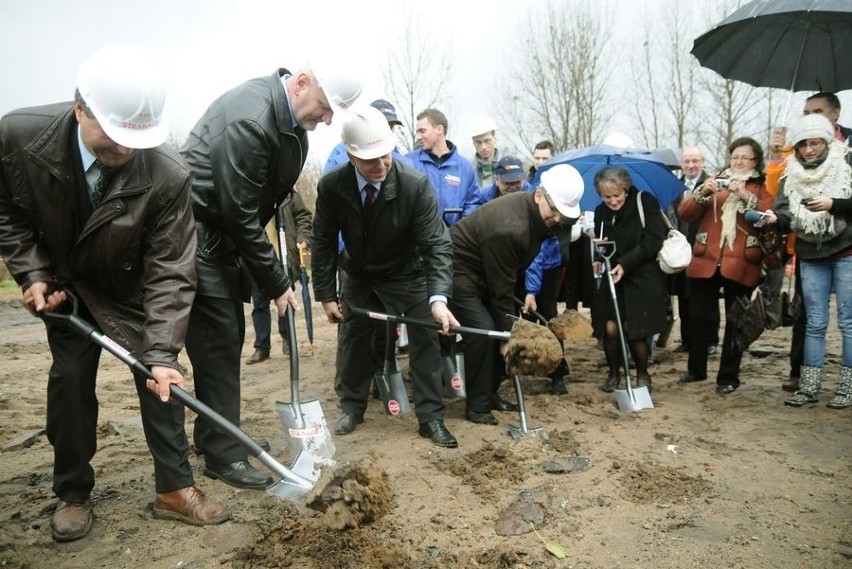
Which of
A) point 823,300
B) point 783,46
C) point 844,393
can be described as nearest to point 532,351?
point 823,300

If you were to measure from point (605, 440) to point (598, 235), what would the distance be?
1.84m

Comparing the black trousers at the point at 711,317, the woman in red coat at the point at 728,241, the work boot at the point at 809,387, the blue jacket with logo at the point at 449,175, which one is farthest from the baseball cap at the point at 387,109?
the work boot at the point at 809,387

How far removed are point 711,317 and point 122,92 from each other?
180 inches

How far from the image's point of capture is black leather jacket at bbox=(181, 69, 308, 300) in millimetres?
3123

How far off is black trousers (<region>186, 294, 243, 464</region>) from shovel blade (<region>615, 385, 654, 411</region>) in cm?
281

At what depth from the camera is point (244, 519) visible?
3.08 m

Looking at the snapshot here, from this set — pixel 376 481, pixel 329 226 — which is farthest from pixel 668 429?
pixel 329 226

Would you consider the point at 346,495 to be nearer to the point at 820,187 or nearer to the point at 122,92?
the point at 122,92

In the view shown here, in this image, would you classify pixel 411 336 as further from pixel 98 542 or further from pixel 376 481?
pixel 98 542

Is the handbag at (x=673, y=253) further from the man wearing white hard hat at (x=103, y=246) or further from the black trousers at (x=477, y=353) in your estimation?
the man wearing white hard hat at (x=103, y=246)

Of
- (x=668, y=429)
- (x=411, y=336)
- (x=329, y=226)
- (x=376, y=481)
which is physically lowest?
(x=668, y=429)

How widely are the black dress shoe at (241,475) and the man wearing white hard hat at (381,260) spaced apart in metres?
0.95

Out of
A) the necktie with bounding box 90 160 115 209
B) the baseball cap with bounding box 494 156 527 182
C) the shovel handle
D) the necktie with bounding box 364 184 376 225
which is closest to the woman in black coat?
the baseball cap with bounding box 494 156 527 182

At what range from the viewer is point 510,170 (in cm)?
556
